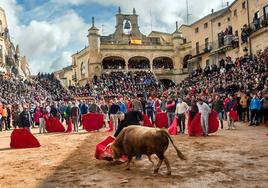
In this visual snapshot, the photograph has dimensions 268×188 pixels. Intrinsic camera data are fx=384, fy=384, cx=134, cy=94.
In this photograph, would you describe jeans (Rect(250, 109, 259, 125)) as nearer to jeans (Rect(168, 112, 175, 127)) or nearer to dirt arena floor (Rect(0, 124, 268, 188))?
jeans (Rect(168, 112, 175, 127))

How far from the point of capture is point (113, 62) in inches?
2495

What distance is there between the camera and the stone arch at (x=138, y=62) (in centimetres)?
6338

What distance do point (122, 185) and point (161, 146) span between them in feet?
4.82

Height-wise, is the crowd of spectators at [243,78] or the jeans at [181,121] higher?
the crowd of spectators at [243,78]

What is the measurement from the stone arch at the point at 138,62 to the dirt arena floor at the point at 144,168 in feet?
162

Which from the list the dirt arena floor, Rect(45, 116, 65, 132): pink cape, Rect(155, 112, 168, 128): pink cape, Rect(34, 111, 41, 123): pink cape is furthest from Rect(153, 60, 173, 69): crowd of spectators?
the dirt arena floor

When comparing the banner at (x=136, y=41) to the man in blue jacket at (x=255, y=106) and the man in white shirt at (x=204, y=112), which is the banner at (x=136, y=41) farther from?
the man in white shirt at (x=204, y=112)

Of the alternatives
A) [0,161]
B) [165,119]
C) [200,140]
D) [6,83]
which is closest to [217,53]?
[6,83]

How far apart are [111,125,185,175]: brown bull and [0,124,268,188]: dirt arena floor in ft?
1.31

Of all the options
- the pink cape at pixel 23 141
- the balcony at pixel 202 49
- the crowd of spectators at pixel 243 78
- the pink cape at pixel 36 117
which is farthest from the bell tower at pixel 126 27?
the pink cape at pixel 23 141

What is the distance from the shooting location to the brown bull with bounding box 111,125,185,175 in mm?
9109

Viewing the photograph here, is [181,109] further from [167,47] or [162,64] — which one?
[162,64]

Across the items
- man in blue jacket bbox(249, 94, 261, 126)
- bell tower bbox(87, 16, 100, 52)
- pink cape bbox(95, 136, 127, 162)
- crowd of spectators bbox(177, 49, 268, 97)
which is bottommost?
pink cape bbox(95, 136, 127, 162)

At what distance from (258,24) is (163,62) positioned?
29.4 meters
